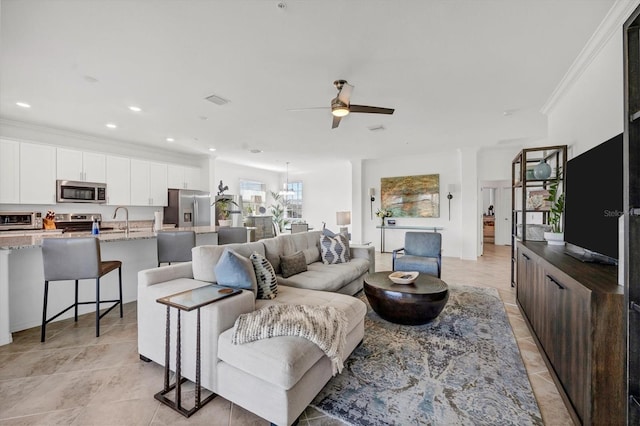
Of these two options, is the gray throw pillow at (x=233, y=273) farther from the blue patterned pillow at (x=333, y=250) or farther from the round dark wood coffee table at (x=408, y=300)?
the blue patterned pillow at (x=333, y=250)

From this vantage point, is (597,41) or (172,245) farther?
(172,245)

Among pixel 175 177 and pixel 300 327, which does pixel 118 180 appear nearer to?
pixel 175 177

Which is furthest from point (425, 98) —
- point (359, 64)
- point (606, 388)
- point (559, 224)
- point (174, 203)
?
point (174, 203)

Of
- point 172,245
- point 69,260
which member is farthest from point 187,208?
point 69,260

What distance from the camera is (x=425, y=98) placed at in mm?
3656

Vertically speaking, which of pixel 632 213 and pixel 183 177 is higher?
pixel 183 177

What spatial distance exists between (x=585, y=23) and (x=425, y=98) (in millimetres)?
1616

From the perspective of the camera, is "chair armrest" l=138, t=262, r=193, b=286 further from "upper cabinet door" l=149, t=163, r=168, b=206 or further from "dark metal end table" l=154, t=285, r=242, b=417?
"upper cabinet door" l=149, t=163, r=168, b=206

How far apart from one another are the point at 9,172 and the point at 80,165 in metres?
0.91

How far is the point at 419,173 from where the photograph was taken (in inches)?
298

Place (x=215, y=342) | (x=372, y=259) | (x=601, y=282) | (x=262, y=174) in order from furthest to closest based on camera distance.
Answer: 1. (x=262, y=174)
2. (x=372, y=259)
3. (x=215, y=342)
4. (x=601, y=282)

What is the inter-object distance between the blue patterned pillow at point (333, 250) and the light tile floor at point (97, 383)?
2.15m

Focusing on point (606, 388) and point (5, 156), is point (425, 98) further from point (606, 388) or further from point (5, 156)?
point (5, 156)

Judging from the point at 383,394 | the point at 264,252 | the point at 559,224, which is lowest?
the point at 383,394
